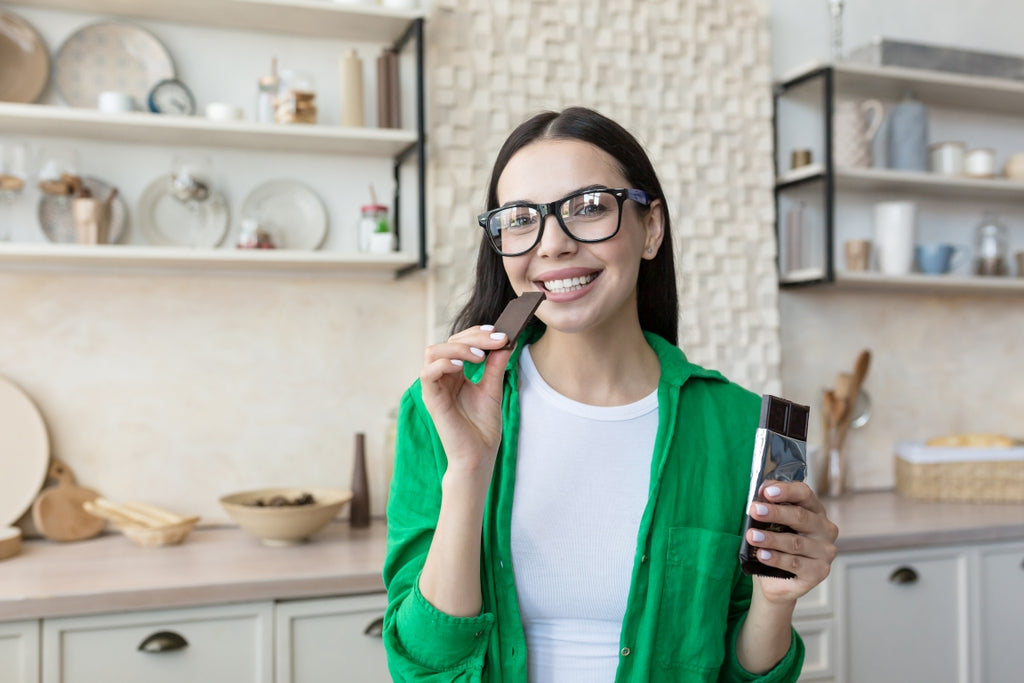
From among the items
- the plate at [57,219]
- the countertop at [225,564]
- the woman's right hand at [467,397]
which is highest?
the plate at [57,219]

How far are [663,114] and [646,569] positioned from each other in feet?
6.16

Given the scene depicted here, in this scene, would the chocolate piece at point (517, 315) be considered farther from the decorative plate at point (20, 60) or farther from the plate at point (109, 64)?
the decorative plate at point (20, 60)

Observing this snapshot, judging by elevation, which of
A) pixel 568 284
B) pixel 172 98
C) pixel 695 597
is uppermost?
pixel 172 98

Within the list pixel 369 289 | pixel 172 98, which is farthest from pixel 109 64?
pixel 369 289

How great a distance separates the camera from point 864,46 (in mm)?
2914

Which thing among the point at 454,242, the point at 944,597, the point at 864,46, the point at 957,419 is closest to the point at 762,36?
the point at 864,46

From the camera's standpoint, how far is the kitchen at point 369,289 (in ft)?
7.61

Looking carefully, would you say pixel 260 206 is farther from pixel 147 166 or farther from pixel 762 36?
pixel 762 36

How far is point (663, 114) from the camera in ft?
8.96

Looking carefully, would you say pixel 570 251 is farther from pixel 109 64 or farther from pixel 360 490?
pixel 109 64

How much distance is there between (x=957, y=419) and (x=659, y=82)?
1.61 meters

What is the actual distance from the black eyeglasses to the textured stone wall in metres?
1.30

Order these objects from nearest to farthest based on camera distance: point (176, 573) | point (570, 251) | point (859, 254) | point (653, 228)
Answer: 1. point (570, 251)
2. point (653, 228)
3. point (176, 573)
4. point (859, 254)

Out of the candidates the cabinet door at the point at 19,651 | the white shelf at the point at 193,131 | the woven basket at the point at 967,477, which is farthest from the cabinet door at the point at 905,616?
the cabinet door at the point at 19,651
